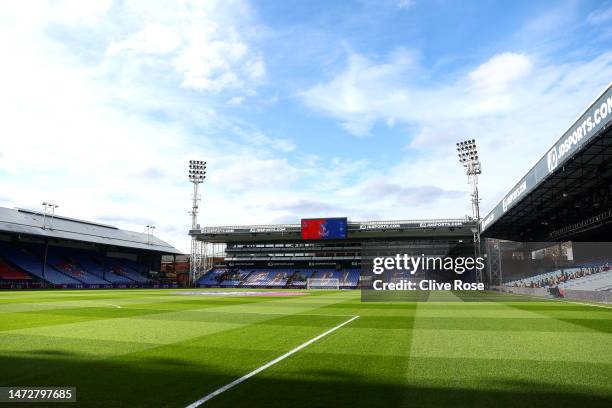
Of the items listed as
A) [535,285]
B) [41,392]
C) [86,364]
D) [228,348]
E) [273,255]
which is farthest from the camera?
[273,255]

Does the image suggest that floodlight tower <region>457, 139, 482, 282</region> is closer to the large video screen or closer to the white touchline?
the large video screen

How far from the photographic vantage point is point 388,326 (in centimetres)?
1348

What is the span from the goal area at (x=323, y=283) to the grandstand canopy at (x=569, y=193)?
3136 cm

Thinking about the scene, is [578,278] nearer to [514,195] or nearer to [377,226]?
A: [514,195]

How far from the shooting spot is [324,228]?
73500mm

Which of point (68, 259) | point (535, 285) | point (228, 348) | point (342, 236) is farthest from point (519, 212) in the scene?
point (68, 259)

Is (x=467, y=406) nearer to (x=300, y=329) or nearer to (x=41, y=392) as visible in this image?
(x=41, y=392)

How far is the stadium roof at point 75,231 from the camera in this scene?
180ft

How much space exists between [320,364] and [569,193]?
91.6 ft

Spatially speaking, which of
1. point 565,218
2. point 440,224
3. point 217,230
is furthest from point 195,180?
point 565,218

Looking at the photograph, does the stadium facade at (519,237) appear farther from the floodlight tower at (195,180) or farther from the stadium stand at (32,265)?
the stadium stand at (32,265)

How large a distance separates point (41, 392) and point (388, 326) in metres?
10.1

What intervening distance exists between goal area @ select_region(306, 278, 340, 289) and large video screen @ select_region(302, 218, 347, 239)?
25.0 ft

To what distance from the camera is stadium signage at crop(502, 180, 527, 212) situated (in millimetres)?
27122
